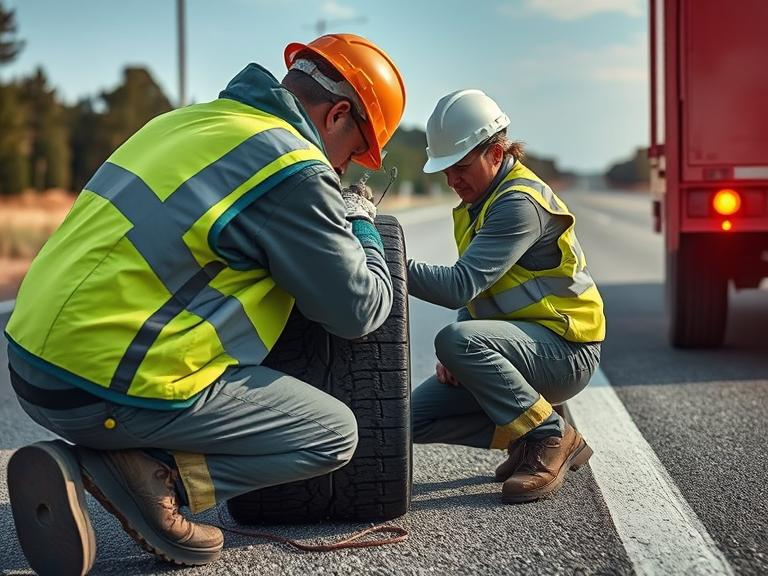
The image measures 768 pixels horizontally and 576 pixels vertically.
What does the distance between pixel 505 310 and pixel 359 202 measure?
2.81 feet

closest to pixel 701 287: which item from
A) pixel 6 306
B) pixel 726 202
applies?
pixel 726 202

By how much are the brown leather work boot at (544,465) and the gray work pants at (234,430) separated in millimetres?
697

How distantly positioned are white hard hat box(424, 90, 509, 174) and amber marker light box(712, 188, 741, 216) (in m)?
2.95

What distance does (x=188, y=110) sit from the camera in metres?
3.26

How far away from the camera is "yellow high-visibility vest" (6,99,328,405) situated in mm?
2918

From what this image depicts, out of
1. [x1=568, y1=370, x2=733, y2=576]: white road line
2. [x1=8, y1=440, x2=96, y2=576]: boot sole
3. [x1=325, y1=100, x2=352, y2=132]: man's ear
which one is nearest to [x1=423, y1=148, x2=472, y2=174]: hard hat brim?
[x1=325, y1=100, x2=352, y2=132]: man's ear

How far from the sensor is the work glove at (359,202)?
11.2 ft

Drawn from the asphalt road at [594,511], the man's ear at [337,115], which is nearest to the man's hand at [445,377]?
the asphalt road at [594,511]

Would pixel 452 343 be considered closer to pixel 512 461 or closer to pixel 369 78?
pixel 512 461

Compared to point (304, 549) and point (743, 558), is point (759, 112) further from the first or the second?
point (304, 549)

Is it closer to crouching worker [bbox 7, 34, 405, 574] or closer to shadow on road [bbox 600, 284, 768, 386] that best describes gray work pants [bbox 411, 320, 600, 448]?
crouching worker [bbox 7, 34, 405, 574]

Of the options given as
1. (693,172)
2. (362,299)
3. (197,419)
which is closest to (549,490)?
(362,299)

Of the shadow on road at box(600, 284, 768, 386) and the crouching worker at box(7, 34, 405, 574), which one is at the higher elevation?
the crouching worker at box(7, 34, 405, 574)

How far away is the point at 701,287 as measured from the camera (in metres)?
7.09
